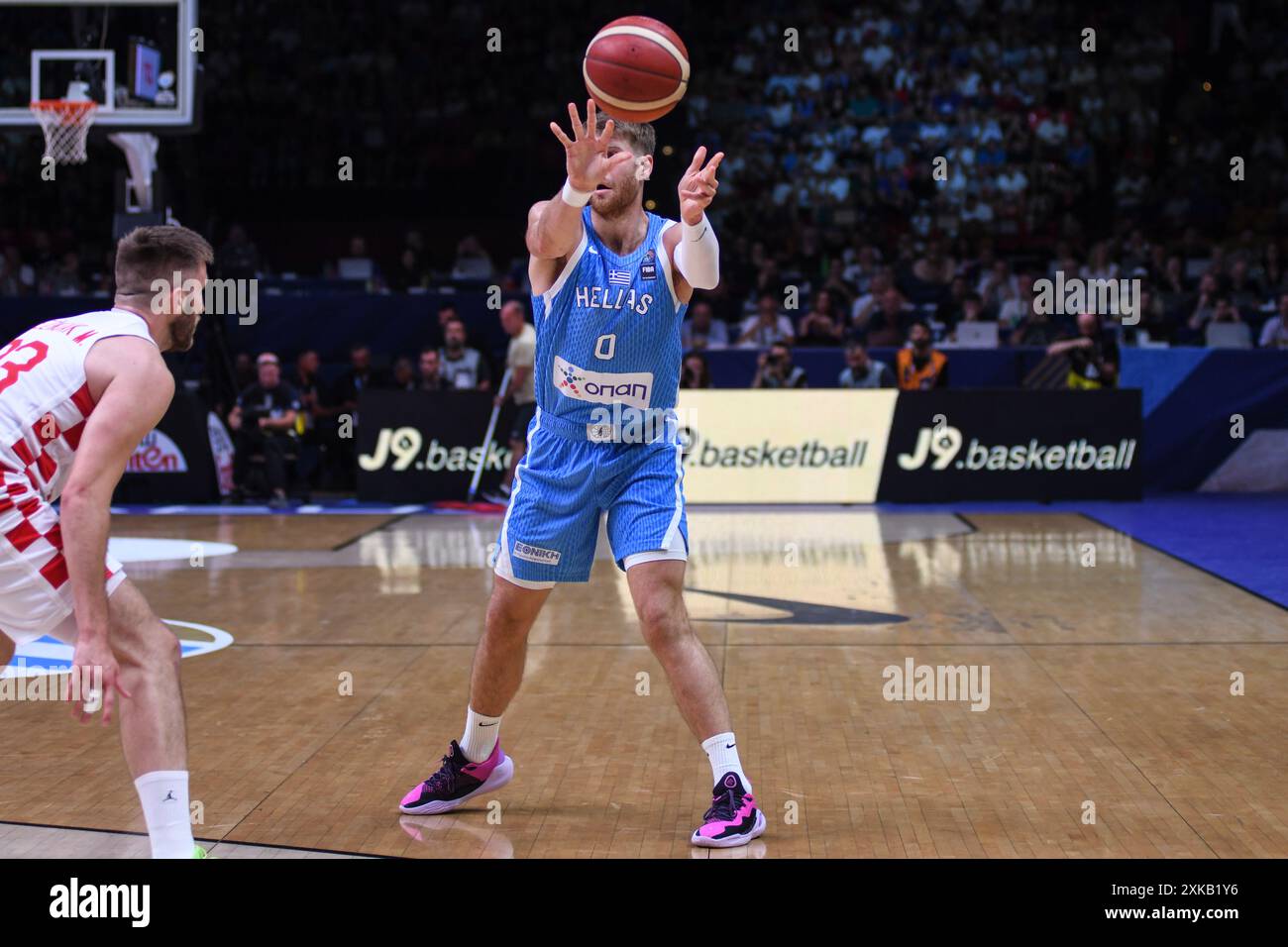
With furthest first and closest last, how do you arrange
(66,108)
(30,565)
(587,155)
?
(66,108), (587,155), (30,565)

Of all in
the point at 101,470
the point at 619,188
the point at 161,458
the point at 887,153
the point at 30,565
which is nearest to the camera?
the point at 101,470

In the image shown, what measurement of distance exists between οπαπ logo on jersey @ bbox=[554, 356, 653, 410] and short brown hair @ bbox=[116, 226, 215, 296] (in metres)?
1.23

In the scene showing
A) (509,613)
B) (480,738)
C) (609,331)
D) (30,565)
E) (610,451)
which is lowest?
(480,738)

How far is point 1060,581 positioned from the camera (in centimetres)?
903

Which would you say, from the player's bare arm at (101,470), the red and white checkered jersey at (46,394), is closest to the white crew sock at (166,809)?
the player's bare arm at (101,470)

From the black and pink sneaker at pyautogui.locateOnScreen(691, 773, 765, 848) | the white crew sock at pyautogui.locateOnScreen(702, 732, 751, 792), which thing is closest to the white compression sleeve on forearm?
the white crew sock at pyautogui.locateOnScreen(702, 732, 751, 792)

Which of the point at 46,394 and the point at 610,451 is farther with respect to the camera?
the point at 610,451

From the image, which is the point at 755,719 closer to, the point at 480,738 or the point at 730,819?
the point at 480,738

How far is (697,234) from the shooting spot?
4238 mm

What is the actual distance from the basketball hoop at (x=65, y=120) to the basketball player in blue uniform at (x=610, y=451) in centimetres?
923

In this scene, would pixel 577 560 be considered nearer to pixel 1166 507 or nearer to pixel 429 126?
pixel 1166 507

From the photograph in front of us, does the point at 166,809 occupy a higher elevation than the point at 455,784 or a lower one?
higher

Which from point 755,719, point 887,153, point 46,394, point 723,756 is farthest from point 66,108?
point 887,153

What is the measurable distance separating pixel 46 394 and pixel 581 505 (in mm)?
1589
